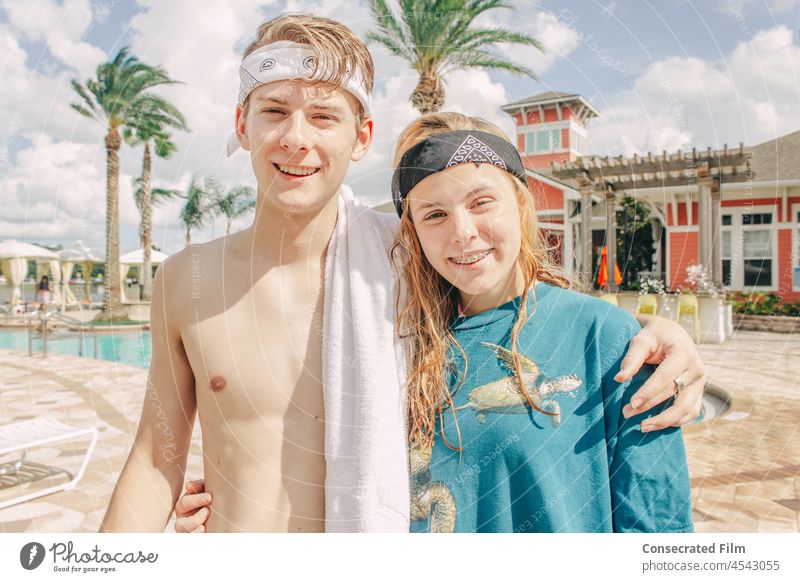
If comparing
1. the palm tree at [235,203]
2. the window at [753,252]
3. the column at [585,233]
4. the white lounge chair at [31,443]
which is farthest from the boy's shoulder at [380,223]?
the window at [753,252]

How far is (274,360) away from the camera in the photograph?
1.10 meters

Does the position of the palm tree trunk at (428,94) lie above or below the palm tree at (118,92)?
below

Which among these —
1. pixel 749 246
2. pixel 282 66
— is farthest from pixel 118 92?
pixel 749 246

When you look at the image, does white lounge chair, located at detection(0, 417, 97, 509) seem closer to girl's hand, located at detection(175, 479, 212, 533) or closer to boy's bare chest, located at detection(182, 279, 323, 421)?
girl's hand, located at detection(175, 479, 212, 533)

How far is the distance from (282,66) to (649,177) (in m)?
3.43

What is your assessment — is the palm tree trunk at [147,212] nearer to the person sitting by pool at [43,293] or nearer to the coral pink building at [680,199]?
the coral pink building at [680,199]

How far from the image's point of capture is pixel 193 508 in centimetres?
111

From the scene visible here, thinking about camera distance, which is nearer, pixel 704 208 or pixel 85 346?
pixel 704 208

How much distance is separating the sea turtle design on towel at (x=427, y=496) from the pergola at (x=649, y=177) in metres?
0.82

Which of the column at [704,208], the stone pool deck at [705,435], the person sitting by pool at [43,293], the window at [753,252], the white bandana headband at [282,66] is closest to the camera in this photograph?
the white bandana headband at [282,66]

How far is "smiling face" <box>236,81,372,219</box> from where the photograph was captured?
3.26ft

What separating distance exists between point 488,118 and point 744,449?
359 centimetres

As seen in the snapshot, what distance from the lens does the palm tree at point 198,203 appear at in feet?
4.27

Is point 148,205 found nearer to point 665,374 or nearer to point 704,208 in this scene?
point 665,374
